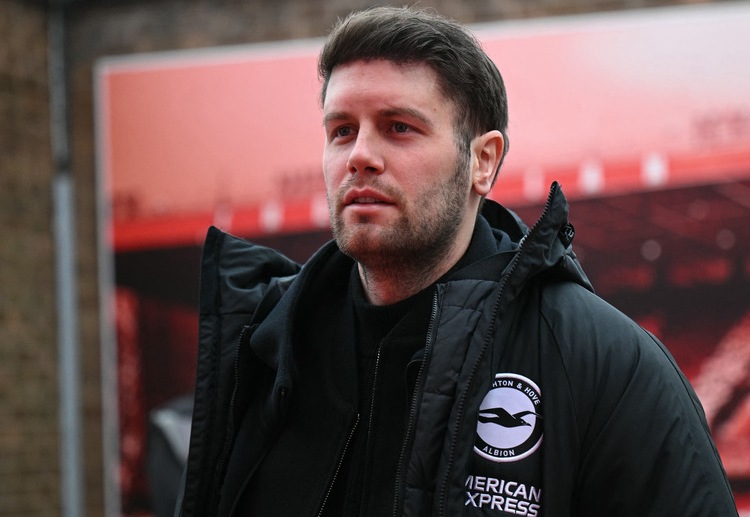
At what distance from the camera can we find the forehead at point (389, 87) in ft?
6.32

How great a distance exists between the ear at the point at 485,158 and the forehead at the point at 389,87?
0.39 ft

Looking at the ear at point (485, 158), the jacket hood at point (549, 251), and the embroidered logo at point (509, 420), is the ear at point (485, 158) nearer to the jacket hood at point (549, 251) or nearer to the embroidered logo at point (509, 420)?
the jacket hood at point (549, 251)

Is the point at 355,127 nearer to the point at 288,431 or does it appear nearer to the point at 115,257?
the point at 288,431

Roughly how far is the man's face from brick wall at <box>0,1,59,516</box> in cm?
500

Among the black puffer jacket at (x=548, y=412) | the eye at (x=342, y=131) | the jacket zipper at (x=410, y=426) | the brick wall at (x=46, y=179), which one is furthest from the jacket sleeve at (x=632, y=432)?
the brick wall at (x=46, y=179)

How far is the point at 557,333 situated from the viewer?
173cm

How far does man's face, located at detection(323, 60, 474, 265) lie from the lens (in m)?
1.91

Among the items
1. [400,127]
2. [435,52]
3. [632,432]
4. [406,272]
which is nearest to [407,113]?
[400,127]

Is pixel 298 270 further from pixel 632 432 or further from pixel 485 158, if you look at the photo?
pixel 632 432

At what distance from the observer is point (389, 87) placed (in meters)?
1.93

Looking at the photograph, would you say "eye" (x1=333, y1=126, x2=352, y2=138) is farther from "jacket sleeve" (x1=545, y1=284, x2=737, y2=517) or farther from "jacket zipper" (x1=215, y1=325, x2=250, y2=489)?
"jacket sleeve" (x1=545, y1=284, x2=737, y2=517)

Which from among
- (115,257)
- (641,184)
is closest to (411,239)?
(641,184)


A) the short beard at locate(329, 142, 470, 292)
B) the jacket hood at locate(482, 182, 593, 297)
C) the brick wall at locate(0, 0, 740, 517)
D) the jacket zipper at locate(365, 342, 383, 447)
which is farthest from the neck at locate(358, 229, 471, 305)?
the brick wall at locate(0, 0, 740, 517)

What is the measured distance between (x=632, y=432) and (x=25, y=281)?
220 inches
